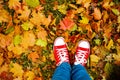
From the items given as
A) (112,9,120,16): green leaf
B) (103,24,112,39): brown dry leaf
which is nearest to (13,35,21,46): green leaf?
(103,24,112,39): brown dry leaf

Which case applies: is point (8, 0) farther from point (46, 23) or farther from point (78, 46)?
point (78, 46)

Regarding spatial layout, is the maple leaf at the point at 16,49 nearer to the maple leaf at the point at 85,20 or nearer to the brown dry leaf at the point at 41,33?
the brown dry leaf at the point at 41,33

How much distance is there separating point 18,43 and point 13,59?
192 millimetres

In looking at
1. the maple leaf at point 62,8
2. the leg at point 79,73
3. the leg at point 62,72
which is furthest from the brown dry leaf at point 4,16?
the leg at point 79,73

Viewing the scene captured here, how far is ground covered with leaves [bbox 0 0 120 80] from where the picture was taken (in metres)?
2.62

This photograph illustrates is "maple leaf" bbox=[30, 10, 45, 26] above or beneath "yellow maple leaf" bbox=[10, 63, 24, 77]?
above

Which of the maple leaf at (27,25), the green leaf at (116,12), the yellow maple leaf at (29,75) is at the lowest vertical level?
the yellow maple leaf at (29,75)

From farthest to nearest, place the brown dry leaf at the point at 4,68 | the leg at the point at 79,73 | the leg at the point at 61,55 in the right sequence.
→ the brown dry leaf at the point at 4,68 → the leg at the point at 61,55 → the leg at the point at 79,73

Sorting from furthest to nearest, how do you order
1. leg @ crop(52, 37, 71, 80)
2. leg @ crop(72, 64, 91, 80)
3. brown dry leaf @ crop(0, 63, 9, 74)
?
brown dry leaf @ crop(0, 63, 9, 74) → leg @ crop(52, 37, 71, 80) → leg @ crop(72, 64, 91, 80)

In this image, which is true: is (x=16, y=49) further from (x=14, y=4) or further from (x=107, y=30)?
(x=107, y=30)

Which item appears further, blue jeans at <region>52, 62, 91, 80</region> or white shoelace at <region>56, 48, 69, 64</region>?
white shoelace at <region>56, 48, 69, 64</region>

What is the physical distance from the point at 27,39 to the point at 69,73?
2.01ft

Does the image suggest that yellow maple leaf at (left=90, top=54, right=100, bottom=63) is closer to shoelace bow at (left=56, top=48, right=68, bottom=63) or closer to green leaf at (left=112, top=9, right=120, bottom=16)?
shoelace bow at (left=56, top=48, right=68, bottom=63)

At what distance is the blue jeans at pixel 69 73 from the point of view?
7.46ft
